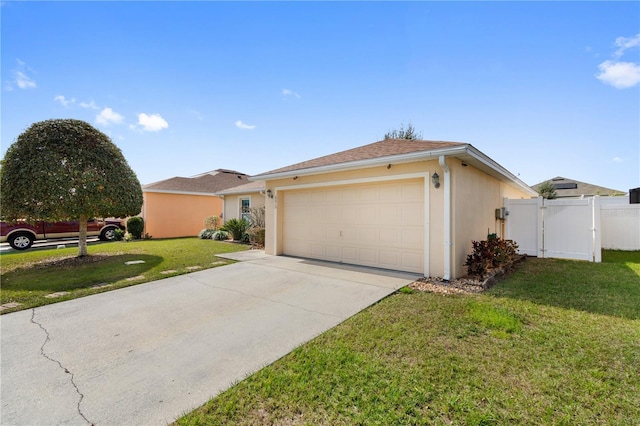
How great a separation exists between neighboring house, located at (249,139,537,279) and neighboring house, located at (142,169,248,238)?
922 cm

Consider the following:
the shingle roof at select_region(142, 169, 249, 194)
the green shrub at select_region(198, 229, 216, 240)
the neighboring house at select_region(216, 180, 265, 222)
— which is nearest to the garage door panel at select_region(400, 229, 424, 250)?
the neighboring house at select_region(216, 180, 265, 222)

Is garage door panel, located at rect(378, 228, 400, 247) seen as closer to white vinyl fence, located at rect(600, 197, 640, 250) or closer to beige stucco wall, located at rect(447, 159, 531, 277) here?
beige stucco wall, located at rect(447, 159, 531, 277)

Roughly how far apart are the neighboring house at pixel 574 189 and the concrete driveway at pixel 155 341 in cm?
2425

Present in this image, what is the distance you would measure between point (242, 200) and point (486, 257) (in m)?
12.5

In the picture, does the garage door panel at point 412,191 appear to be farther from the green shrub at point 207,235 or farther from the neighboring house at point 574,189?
the neighboring house at point 574,189

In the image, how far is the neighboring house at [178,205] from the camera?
1573 centimetres

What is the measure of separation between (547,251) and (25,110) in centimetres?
1736

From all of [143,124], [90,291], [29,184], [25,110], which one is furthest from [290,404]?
[143,124]

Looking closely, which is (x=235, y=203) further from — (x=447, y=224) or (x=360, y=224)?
(x=447, y=224)

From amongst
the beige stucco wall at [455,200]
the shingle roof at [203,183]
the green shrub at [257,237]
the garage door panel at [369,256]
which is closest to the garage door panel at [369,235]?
the garage door panel at [369,256]

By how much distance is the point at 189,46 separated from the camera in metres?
8.70

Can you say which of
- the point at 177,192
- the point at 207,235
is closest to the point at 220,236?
the point at 207,235

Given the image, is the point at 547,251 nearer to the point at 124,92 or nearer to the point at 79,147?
the point at 124,92

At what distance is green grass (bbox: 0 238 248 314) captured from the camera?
539 cm
